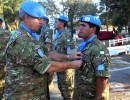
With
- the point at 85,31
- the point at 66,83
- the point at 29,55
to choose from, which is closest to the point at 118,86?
the point at 66,83

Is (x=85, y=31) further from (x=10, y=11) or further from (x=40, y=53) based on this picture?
(x=10, y=11)

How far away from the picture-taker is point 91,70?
3451 millimetres

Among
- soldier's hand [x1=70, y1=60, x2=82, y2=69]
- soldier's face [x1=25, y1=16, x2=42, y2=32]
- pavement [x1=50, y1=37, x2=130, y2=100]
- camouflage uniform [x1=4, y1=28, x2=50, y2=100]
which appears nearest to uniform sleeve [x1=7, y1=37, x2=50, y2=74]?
camouflage uniform [x1=4, y1=28, x2=50, y2=100]

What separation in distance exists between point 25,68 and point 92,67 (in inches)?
32.9

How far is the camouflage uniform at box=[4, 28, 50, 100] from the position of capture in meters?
2.96

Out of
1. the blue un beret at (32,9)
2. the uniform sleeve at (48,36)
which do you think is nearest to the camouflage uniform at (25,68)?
the blue un beret at (32,9)

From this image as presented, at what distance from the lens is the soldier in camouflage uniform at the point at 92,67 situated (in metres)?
3.35

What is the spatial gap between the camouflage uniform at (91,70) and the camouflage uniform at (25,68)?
52 cm

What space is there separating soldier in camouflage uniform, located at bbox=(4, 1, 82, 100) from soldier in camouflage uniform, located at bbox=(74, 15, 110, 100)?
0.76 feet

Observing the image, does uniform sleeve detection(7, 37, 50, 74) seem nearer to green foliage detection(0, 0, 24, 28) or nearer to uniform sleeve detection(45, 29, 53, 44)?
uniform sleeve detection(45, 29, 53, 44)

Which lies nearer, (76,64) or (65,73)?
(76,64)

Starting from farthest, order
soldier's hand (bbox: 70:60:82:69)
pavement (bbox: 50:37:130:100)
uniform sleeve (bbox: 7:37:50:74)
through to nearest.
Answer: pavement (bbox: 50:37:130:100), soldier's hand (bbox: 70:60:82:69), uniform sleeve (bbox: 7:37:50:74)

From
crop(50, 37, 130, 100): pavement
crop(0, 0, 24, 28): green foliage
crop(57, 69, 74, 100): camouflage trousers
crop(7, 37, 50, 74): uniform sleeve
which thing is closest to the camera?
crop(7, 37, 50, 74): uniform sleeve

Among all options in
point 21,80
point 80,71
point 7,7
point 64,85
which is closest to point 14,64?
point 21,80
